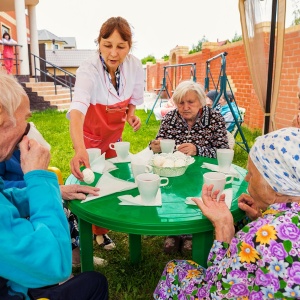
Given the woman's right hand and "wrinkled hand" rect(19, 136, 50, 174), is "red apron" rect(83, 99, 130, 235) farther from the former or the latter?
"wrinkled hand" rect(19, 136, 50, 174)

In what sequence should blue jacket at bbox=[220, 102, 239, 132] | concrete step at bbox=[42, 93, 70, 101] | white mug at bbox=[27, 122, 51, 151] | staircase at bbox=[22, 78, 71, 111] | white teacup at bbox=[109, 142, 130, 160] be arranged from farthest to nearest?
concrete step at bbox=[42, 93, 70, 101] < staircase at bbox=[22, 78, 71, 111] < blue jacket at bbox=[220, 102, 239, 132] < white teacup at bbox=[109, 142, 130, 160] < white mug at bbox=[27, 122, 51, 151]

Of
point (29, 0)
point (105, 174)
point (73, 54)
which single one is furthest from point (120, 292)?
point (73, 54)

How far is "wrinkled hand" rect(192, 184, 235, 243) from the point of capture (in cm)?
135

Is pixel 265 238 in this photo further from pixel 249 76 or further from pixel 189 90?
pixel 249 76

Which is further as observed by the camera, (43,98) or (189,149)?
(43,98)

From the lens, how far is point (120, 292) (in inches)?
86.4

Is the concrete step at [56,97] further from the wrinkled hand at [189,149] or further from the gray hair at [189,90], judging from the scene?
the wrinkled hand at [189,149]

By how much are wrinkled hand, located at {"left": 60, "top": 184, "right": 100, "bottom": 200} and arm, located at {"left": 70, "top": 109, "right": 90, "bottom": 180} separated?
0.48 ft

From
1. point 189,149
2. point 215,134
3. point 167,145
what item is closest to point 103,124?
point 167,145

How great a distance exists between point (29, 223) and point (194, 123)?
2.01m

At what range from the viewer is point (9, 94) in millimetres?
1019

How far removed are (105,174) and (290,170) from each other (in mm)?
1099

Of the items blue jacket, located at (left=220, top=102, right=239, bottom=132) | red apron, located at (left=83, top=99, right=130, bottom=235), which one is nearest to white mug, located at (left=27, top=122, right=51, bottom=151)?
red apron, located at (left=83, top=99, right=130, bottom=235)

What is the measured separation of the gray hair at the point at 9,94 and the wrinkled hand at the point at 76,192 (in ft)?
2.05
